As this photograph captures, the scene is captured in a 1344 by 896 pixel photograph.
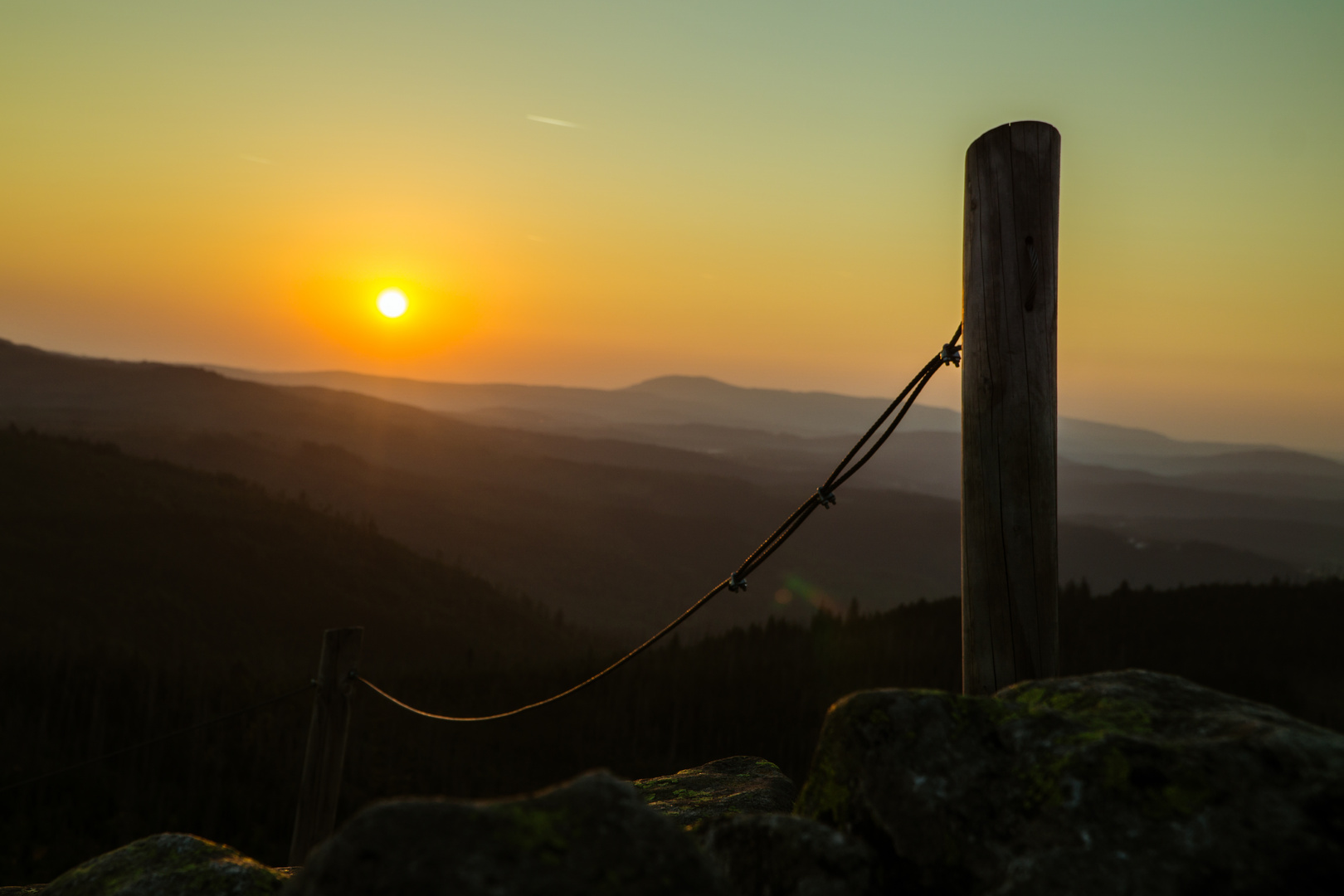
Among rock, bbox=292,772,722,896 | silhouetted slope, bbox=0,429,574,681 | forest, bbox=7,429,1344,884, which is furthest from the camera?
silhouetted slope, bbox=0,429,574,681

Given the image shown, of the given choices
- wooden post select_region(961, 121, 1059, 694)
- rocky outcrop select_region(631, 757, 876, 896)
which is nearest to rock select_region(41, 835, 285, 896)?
rocky outcrop select_region(631, 757, 876, 896)

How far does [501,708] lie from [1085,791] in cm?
1171

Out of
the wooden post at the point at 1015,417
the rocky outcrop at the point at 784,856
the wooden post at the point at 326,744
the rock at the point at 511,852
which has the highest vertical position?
the wooden post at the point at 1015,417

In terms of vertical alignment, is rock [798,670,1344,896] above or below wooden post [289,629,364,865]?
above

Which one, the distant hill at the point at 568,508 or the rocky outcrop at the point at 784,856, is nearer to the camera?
the rocky outcrop at the point at 784,856

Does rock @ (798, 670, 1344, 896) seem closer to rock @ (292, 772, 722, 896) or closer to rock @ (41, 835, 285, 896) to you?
rock @ (292, 772, 722, 896)

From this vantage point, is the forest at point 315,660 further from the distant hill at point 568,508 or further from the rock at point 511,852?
the distant hill at point 568,508

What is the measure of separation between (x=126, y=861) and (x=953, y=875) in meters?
3.00

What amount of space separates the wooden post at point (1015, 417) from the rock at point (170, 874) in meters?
2.72

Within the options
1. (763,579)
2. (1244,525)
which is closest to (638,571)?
(763,579)

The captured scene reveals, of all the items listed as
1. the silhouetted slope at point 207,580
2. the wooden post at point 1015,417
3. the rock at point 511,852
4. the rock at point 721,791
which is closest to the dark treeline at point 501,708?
the silhouetted slope at point 207,580

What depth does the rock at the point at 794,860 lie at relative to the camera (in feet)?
6.88

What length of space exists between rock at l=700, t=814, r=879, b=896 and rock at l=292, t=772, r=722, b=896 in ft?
0.95

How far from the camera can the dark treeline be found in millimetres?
8688
